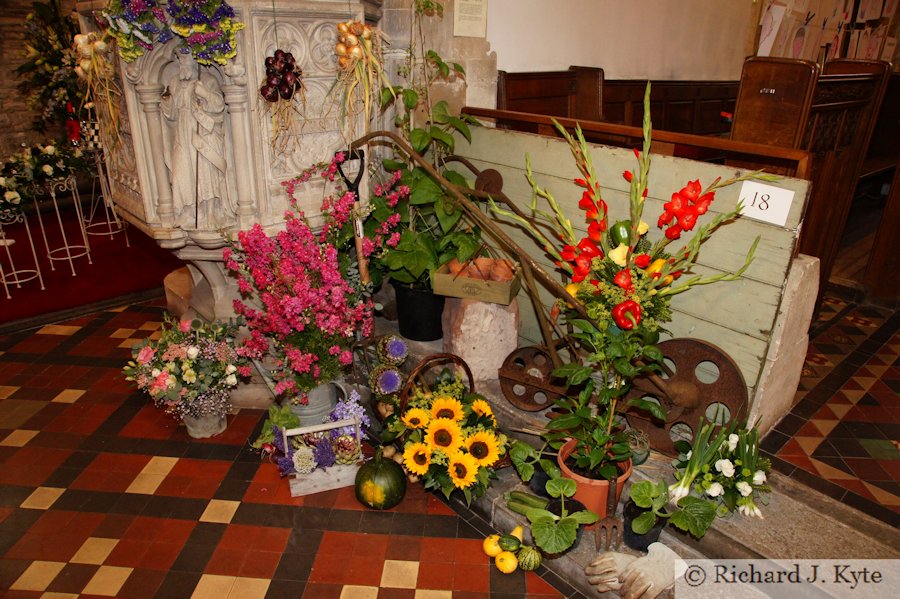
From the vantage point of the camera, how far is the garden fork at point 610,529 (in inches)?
92.6

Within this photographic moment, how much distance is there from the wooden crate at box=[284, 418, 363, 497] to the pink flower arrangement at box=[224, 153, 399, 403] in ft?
0.74

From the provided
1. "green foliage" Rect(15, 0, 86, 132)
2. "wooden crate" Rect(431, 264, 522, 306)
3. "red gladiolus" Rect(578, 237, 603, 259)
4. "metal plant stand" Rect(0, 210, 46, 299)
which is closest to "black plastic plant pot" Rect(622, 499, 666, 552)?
"red gladiolus" Rect(578, 237, 603, 259)

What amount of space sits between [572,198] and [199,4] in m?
1.87

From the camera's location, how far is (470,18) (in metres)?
3.57

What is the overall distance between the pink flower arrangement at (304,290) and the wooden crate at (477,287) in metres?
0.37

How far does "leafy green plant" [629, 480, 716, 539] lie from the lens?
2.18 m

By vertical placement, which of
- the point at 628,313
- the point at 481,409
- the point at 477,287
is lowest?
the point at 481,409

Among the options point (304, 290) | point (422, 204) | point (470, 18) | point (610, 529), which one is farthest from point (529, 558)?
point (470, 18)

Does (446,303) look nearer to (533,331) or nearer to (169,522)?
(533,331)

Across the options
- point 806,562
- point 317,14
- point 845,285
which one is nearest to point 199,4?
point 317,14

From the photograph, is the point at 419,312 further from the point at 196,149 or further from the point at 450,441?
the point at 196,149

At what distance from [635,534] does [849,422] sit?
170cm

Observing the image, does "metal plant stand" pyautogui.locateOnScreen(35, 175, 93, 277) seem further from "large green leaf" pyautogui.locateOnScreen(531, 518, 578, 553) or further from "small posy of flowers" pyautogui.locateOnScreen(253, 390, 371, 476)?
"large green leaf" pyautogui.locateOnScreen(531, 518, 578, 553)

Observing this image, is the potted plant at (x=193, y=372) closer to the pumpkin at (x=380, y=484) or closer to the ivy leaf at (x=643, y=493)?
the pumpkin at (x=380, y=484)
